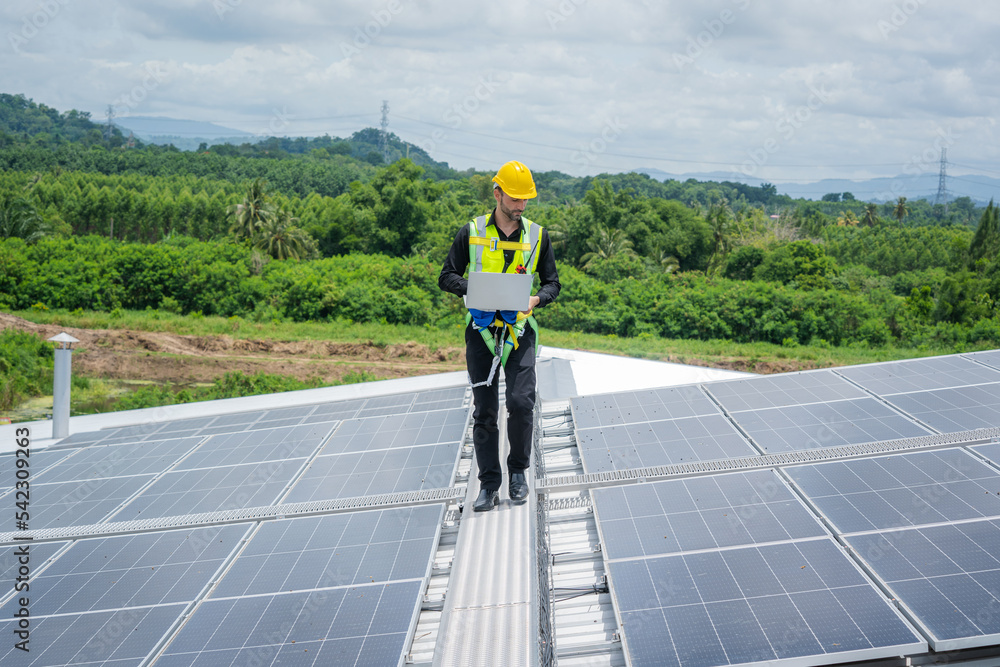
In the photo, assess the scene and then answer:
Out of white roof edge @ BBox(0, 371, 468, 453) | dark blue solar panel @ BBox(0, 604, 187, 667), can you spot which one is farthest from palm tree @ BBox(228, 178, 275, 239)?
dark blue solar panel @ BBox(0, 604, 187, 667)

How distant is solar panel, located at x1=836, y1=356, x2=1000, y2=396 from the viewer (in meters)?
6.48

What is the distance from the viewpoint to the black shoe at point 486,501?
14.9ft

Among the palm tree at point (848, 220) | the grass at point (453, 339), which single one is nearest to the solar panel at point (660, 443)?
the grass at point (453, 339)

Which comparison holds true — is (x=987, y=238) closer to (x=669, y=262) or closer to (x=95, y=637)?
(x=669, y=262)

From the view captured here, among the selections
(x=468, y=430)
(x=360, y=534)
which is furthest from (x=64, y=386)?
(x=360, y=534)

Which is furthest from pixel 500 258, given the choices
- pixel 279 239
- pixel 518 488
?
pixel 279 239

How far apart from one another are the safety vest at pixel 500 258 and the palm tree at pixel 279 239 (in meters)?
46.4

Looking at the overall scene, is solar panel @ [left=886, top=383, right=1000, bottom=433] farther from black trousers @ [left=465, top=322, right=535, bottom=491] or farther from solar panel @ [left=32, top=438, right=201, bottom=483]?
solar panel @ [left=32, top=438, right=201, bottom=483]

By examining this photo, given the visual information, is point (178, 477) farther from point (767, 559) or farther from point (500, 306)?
point (767, 559)

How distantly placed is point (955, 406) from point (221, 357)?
102ft

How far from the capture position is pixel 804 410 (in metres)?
6.09

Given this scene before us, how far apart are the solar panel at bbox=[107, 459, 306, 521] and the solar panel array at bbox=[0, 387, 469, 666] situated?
2 cm

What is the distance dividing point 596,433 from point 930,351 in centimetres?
3545

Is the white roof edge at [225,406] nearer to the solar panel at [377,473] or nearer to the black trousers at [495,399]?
the solar panel at [377,473]
